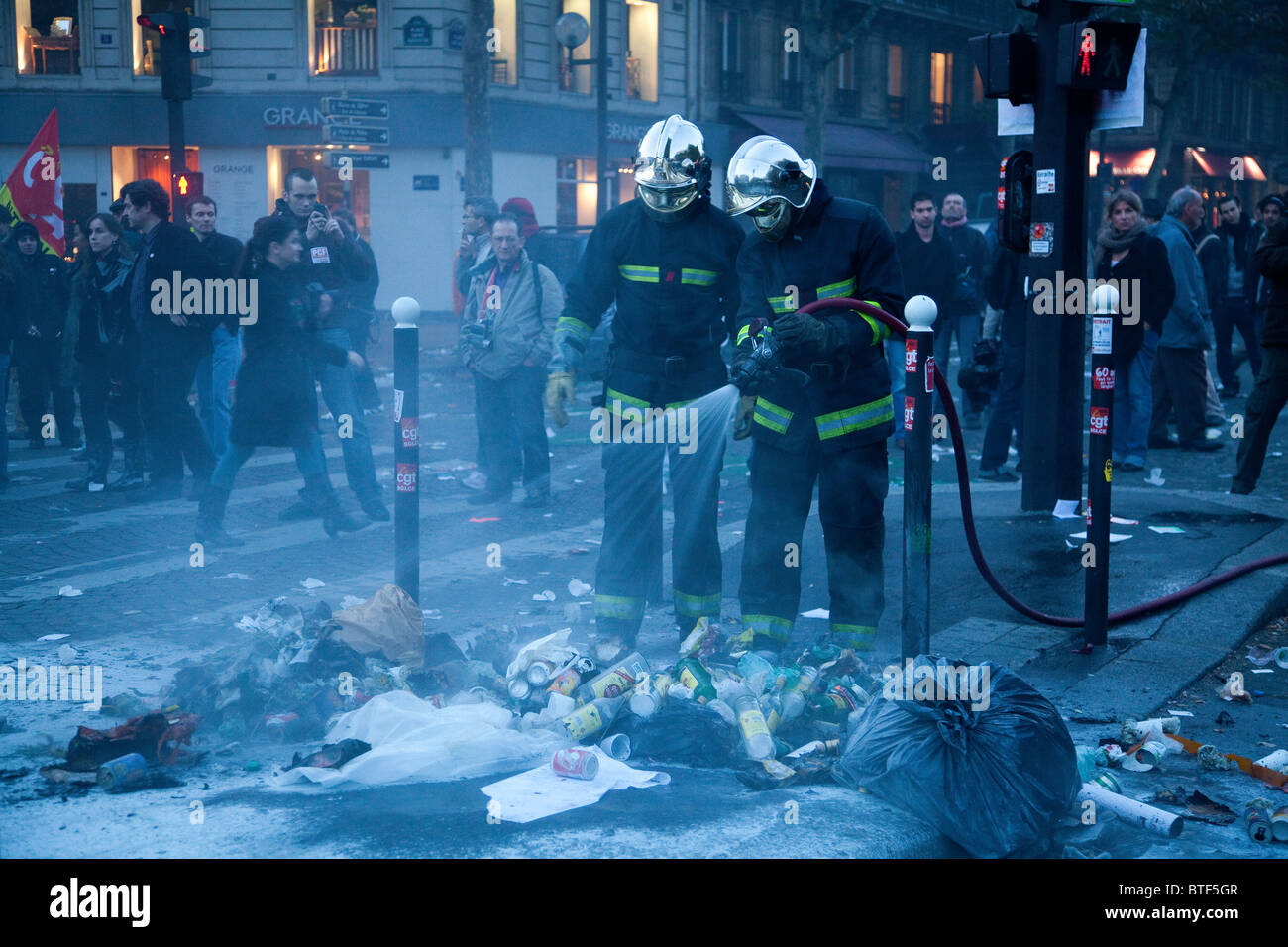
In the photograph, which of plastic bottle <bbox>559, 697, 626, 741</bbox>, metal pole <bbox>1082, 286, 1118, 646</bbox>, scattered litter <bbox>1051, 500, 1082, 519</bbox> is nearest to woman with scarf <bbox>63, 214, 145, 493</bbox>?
plastic bottle <bbox>559, 697, 626, 741</bbox>

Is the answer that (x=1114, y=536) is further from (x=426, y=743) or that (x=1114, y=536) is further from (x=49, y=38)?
(x=49, y=38)

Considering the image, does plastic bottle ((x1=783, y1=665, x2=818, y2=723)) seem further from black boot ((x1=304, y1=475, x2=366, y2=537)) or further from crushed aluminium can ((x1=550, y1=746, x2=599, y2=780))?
black boot ((x1=304, y1=475, x2=366, y2=537))

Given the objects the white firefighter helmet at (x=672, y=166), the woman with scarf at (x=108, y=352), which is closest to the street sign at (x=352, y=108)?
the woman with scarf at (x=108, y=352)

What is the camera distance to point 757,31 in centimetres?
3388

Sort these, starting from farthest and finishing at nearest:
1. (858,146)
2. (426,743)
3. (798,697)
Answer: (858,146) < (798,697) < (426,743)

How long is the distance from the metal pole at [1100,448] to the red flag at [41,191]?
29.6ft

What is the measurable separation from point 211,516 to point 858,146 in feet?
99.5

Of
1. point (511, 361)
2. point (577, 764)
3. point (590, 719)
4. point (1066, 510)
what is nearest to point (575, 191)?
point (511, 361)

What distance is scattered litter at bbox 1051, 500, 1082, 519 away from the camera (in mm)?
7777

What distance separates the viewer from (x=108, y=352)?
952 centimetres

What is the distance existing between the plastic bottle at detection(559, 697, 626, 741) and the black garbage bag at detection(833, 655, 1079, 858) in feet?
2.54

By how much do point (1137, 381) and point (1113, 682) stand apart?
503 cm

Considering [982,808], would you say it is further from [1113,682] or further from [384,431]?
[384,431]
